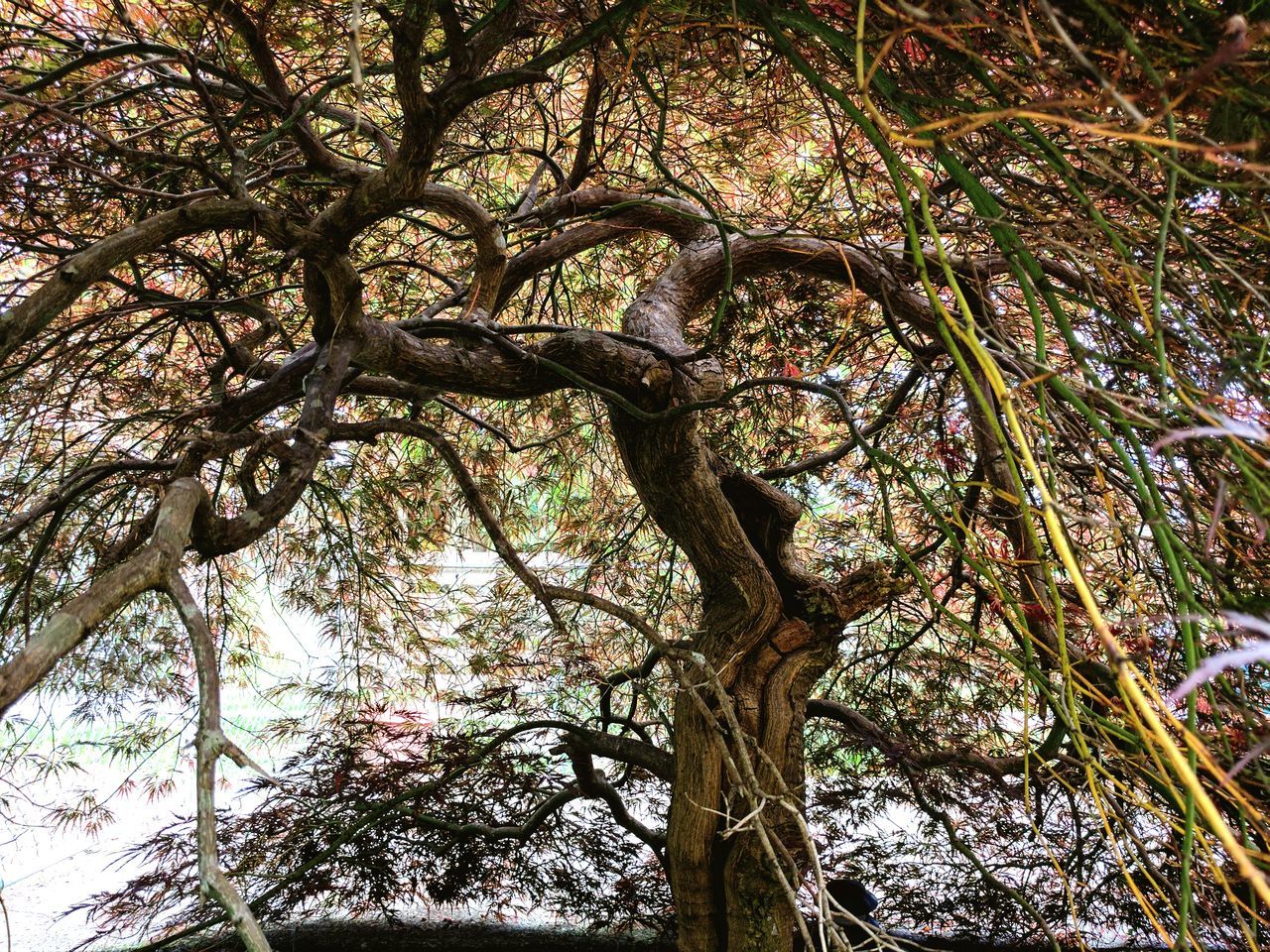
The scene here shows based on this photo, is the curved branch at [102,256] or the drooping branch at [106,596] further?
the curved branch at [102,256]

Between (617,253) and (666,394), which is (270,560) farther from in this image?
(666,394)

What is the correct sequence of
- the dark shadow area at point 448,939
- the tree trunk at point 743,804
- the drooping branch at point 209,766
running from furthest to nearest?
1. the dark shadow area at point 448,939
2. the tree trunk at point 743,804
3. the drooping branch at point 209,766

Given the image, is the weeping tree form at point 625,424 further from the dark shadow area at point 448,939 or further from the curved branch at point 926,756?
the dark shadow area at point 448,939

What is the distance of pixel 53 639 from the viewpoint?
0.82 m

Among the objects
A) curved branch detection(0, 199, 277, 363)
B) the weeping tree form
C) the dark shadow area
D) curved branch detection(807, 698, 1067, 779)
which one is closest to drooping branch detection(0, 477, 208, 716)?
the weeping tree form

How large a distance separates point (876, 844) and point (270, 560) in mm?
2044

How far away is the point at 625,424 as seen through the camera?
2.10m

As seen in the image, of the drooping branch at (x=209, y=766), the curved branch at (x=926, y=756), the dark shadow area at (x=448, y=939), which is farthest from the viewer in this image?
the dark shadow area at (x=448, y=939)

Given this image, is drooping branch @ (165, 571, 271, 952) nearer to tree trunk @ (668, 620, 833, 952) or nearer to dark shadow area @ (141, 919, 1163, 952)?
tree trunk @ (668, 620, 833, 952)

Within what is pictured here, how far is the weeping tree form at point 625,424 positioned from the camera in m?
1.09

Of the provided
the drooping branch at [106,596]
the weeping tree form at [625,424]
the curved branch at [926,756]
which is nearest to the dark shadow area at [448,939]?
the weeping tree form at [625,424]

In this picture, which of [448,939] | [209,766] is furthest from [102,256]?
[448,939]

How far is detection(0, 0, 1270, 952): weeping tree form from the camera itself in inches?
42.8

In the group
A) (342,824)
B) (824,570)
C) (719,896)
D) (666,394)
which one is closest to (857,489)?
(824,570)
